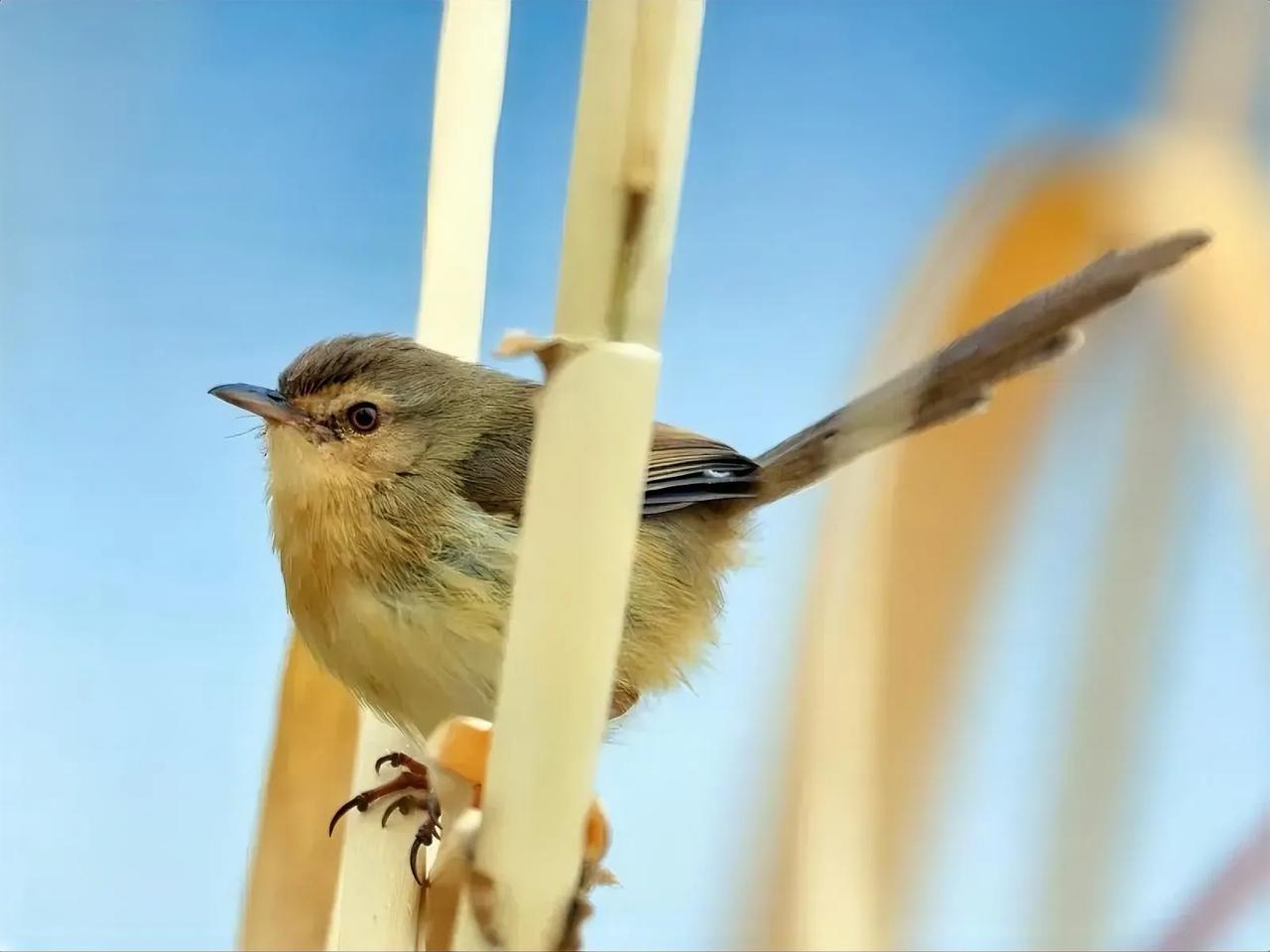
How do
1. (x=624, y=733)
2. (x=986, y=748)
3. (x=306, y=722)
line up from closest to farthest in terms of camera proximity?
(x=306, y=722)
(x=624, y=733)
(x=986, y=748)

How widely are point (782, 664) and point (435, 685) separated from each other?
0.47 meters

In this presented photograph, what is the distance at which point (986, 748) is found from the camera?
4.19 ft

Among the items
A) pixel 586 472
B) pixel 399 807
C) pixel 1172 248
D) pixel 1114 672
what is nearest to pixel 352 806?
pixel 399 807

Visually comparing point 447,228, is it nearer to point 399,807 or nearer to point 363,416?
point 363,416

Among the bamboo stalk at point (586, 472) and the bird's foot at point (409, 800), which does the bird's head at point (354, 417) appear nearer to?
the bird's foot at point (409, 800)

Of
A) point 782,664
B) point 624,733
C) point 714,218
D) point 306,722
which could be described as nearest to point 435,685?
point 306,722

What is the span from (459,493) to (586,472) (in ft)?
1.60

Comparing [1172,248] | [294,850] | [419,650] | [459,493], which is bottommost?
[294,850]

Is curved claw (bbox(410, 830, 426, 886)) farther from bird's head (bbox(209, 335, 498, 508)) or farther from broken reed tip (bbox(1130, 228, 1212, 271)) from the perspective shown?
broken reed tip (bbox(1130, 228, 1212, 271))

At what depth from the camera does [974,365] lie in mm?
795

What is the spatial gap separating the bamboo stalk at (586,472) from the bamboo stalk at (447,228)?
0.92ft

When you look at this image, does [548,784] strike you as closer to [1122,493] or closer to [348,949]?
[348,949]

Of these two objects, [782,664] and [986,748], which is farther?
[986,748]

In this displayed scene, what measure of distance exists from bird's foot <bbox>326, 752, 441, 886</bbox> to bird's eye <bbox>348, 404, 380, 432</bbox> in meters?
0.28
